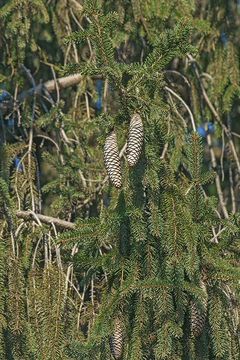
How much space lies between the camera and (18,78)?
3543 mm

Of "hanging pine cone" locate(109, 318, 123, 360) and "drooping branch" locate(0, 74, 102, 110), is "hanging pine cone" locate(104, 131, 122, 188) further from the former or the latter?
"drooping branch" locate(0, 74, 102, 110)

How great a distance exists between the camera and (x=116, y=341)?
1.98 m

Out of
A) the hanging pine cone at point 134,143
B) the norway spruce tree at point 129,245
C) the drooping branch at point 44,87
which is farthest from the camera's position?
the drooping branch at point 44,87

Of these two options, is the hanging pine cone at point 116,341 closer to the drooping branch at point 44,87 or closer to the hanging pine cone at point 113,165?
the hanging pine cone at point 113,165

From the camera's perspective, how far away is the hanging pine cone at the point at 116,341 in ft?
6.49

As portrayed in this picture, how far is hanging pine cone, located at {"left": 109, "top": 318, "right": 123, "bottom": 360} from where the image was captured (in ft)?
6.49

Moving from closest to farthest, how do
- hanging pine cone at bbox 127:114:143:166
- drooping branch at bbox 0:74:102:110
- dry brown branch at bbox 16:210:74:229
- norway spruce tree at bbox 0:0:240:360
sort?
1. hanging pine cone at bbox 127:114:143:166
2. norway spruce tree at bbox 0:0:240:360
3. dry brown branch at bbox 16:210:74:229
4. drooping branch at bbox 0:74:102:110

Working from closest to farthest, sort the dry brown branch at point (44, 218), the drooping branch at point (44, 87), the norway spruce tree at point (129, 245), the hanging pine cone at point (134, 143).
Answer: the hanging pine cone at point (134, 143)
the norway spruce tree at point (129, 245)
the dry brown branch at point (44, 218)
the drooping branch at point (44, 87)

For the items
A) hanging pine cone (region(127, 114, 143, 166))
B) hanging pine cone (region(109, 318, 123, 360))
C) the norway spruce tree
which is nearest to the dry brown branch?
the norway spruce tree

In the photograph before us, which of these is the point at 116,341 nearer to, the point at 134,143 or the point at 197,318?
the point at 197,318

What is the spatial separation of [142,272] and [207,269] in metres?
0.25

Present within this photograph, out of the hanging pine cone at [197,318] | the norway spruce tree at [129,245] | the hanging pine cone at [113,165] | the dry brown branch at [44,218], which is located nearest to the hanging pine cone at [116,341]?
the norway spruce tree at [129,245]

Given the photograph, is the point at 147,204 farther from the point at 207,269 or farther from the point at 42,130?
the point at 42,130

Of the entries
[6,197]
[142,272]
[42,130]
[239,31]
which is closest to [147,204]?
[142,272]
